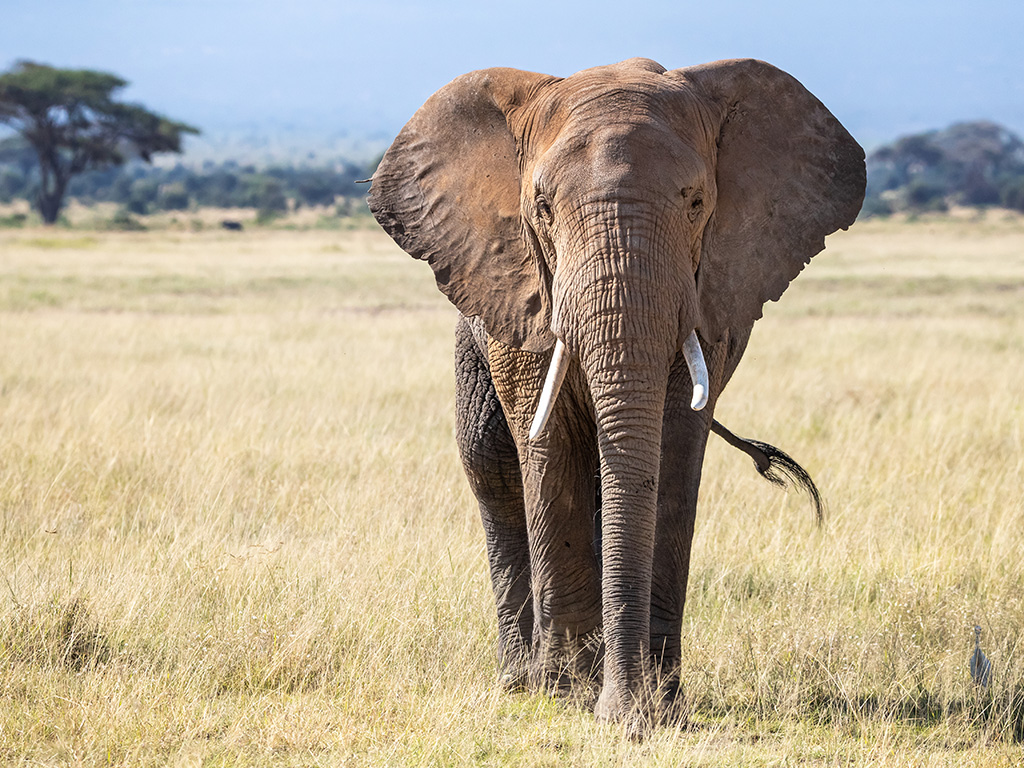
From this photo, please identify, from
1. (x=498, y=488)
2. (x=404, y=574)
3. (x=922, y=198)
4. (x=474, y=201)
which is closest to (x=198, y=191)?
(x=922, y=198)

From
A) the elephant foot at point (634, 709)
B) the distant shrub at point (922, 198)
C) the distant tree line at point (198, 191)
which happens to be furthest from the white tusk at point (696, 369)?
the distant shrub at point (922, 198)

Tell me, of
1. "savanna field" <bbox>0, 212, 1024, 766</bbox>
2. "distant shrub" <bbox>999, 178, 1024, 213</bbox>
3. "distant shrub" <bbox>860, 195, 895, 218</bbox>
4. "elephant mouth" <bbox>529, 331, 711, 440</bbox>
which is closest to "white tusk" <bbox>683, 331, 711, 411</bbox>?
"elephant mouth" <bbox>529, 331, 711, 440</bbox>

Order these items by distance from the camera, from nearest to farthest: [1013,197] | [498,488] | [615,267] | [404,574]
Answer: [615,267] < [498,488] < [404,574] < [1013,197]

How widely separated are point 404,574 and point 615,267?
8.98 ft

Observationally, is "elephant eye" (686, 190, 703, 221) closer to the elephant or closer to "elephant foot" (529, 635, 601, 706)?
the elephant

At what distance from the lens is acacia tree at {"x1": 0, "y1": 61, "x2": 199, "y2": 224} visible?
185 ft

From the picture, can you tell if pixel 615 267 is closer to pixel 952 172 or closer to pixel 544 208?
pixel 544 208

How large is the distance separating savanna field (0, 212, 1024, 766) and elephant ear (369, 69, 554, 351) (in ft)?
4.82

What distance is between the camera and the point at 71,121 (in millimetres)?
58438

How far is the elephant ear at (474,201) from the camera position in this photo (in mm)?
4332

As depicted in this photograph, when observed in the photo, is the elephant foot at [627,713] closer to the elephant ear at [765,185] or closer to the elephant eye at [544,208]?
the elephant ear at [765,185]

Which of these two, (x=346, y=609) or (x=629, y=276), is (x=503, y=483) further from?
(x=629, y=276)

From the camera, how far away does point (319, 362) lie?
13539mm

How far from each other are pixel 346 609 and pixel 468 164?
206 cm
